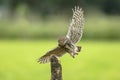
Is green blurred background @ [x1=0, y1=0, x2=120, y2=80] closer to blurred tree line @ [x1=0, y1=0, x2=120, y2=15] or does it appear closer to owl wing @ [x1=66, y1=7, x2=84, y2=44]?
blurred tree line @ [x1=0, y1=0, x2=120, y2=15]

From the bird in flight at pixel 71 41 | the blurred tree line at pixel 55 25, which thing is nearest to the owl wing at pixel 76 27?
the bird in flight at pixel 71 41

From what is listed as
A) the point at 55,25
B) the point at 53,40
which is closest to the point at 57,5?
the point at 55,25

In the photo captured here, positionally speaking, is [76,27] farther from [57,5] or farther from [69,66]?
[57,5]

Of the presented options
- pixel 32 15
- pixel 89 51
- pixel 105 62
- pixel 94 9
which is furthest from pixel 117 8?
pixel 105 62

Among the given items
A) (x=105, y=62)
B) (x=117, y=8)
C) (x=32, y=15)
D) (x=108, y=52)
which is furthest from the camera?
(x=117, y=8)

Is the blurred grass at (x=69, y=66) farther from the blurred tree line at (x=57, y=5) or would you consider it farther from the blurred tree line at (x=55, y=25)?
the blurred tree line at (x=57, y=5)

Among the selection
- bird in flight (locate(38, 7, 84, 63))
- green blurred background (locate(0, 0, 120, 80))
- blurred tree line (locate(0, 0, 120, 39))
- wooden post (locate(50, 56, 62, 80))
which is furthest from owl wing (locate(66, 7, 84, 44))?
blurred tree line (locate(0, 0, 120, 39))

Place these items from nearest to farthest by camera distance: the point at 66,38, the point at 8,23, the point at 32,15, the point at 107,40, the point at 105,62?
the point at 66,38 < the point at 105,62 < the point at 107,40 < the point at 8,23 < the point at 32,15

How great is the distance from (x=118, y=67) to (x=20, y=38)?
9.93 m

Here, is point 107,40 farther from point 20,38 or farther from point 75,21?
point 75,21

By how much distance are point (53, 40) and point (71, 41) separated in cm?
1629

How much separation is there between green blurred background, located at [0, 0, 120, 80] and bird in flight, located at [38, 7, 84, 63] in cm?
193

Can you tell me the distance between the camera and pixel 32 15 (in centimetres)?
2756

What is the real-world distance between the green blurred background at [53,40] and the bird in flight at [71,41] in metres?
1.93
